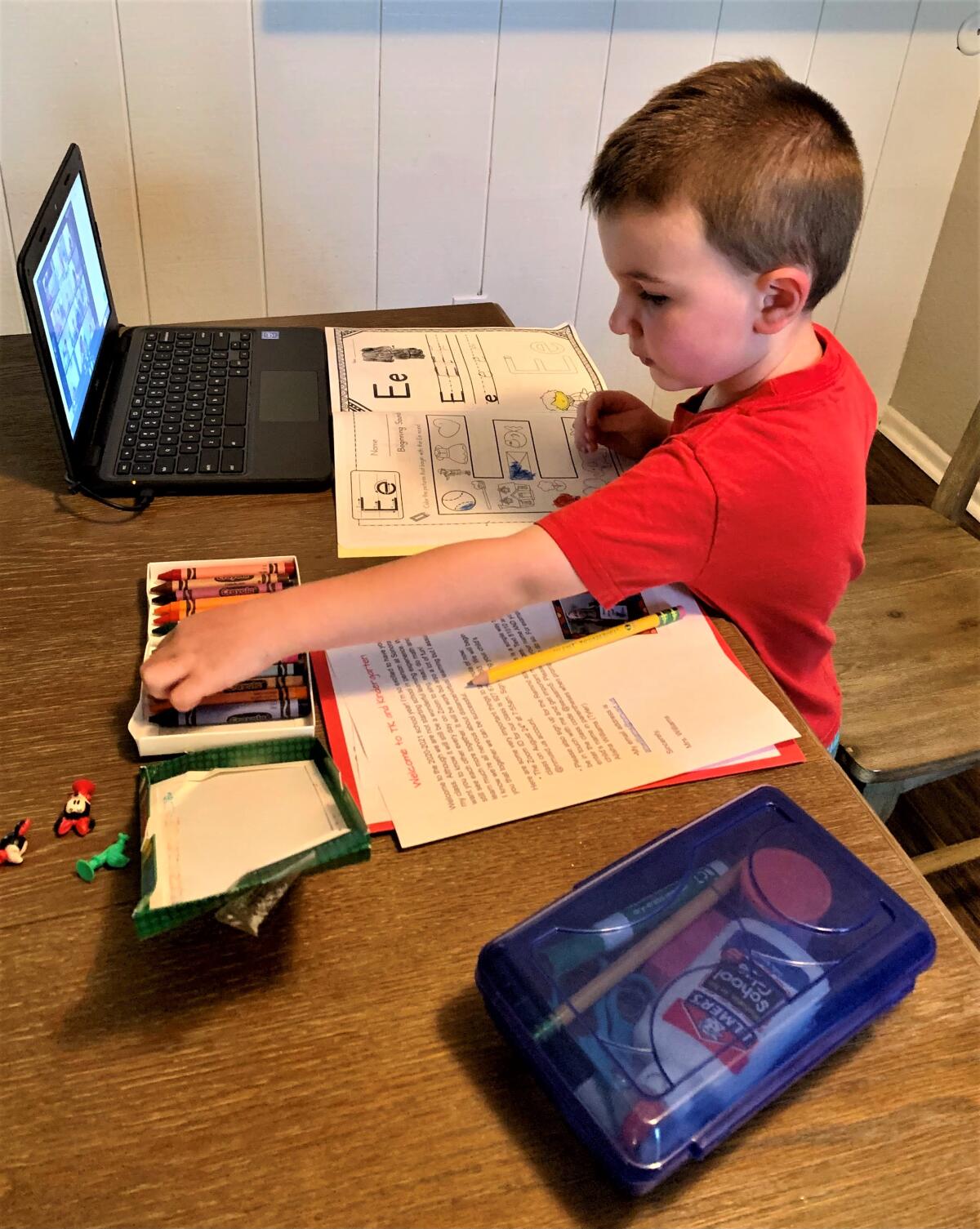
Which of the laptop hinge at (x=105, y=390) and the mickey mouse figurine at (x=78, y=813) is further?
the laptop hinge at (x=105, y=390)

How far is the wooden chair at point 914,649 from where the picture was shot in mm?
950

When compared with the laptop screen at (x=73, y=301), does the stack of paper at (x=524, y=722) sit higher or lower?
lower

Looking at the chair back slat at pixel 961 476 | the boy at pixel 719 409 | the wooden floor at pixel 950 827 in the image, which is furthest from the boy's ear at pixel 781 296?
the wooden floor at pixel 950 827

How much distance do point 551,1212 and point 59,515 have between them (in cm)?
61

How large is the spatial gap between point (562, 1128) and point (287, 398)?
0.69 metres

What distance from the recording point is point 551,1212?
0.39 metres

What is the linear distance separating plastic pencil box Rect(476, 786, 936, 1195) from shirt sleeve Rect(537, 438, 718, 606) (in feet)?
0.74

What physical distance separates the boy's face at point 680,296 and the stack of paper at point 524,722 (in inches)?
8.2

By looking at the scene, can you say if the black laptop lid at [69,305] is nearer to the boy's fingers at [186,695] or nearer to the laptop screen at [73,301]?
the laptop screen at [73,301]

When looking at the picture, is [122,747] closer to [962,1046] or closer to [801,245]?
[962,1046]

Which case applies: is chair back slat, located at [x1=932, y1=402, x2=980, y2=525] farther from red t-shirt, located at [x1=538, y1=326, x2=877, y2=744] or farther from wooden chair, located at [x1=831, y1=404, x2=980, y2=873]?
red t-shirt, located at [x1=538, y1=326, x2=877, y2=744]

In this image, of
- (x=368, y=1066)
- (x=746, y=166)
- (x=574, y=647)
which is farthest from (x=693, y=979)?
(x=746, y=166)

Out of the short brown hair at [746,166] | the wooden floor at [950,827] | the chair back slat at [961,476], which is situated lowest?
the wooden floor at [950,827]

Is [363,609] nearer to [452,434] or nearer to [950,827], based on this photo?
[452,434]
